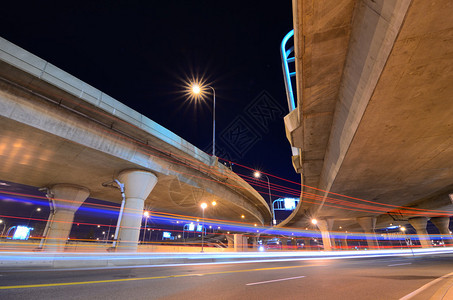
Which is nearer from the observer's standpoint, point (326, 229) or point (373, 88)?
point (373, 88)

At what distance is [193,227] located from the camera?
88.6 meters

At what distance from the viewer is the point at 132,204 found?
17516 millimetres

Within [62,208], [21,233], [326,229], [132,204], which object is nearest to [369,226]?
[326,229]

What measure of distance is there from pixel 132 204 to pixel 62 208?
1213cm

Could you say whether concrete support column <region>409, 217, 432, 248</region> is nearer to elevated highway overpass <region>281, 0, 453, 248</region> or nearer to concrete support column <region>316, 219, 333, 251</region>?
concrete support column <region>316, 219, 333, 251</region>

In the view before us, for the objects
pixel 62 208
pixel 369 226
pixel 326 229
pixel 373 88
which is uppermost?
pixel 373 88

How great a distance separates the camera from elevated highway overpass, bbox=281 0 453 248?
19.4ft

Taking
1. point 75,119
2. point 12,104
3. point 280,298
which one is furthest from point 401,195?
point 12,104

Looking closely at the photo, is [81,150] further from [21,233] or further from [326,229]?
[326,229]

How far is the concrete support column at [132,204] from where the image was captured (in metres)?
16.0

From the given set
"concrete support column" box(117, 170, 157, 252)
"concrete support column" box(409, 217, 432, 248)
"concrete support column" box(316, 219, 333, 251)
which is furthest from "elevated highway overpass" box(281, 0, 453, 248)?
"concrete support column" box(409, 217, 432, 248)

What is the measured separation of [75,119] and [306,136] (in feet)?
47.7

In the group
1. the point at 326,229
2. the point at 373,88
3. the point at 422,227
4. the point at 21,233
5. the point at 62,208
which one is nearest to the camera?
the point at 373,88

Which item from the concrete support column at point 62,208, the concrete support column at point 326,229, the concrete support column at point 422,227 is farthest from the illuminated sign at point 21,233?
the concrete support column at point 422,227
